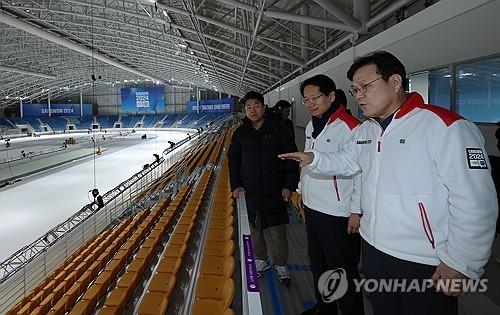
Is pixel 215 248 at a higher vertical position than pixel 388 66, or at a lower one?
lower

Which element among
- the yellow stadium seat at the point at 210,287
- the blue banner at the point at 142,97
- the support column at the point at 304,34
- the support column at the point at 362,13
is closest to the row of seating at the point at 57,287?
the yellow stadium seat at the point at 210,287

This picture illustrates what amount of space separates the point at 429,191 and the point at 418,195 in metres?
0.04

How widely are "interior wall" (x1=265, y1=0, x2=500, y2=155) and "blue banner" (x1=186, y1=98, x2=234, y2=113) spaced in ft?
130

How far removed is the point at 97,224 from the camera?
8539 millimetres

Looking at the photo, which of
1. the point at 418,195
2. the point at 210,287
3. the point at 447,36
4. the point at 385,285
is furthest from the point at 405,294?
the point at 447,36

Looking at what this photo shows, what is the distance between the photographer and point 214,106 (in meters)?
46.2

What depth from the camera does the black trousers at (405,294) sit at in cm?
132

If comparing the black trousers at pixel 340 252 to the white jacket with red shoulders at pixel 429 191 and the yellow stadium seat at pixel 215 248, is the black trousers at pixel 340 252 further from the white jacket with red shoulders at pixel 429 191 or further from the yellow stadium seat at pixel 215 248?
the yellow stadium seat at pixel 215 248

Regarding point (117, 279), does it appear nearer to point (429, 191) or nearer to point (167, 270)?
point (167, 270)

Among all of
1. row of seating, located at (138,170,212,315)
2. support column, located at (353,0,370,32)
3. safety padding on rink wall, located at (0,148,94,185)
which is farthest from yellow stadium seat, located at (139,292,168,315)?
safety padding on rink wall, located at (0,148,94,185)

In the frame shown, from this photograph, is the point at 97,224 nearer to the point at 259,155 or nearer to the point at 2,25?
the point at 259,155

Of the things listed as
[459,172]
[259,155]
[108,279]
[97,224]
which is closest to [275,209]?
[259,155]

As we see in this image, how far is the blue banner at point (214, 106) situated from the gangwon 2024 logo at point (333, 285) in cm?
4298

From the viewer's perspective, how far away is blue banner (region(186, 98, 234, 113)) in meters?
44.7
